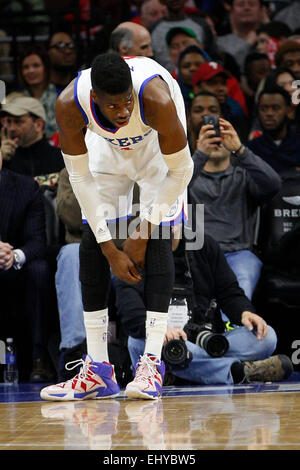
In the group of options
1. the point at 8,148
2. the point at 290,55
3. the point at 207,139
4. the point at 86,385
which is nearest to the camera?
the point at 86,385

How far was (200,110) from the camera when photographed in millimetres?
5188

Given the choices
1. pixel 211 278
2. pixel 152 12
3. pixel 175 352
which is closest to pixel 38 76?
pixel 152 12

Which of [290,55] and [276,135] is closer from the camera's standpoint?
[276,135]

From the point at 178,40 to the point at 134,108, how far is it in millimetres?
3696

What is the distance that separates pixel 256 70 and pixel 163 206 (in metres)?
3.57

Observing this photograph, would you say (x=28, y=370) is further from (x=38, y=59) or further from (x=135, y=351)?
(x=38, y=59)

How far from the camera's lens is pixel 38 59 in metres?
6.55

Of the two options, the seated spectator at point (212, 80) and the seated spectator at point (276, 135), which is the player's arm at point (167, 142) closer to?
the seated spectator at point (276, 135)

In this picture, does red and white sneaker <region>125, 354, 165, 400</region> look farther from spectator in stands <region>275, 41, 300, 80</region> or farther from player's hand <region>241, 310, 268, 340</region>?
spectator in stands <region>275, 41, 300, 80</region>

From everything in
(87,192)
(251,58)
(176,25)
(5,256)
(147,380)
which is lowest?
(147,380)

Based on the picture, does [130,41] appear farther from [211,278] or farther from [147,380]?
[147,380]

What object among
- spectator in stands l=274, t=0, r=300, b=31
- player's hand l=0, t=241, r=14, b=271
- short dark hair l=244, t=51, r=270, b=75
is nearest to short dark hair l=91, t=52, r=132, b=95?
player's hand l=0, t=241, r=14, b=271

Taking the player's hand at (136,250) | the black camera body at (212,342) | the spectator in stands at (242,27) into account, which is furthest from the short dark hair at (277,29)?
the player's hand at (136,250)
